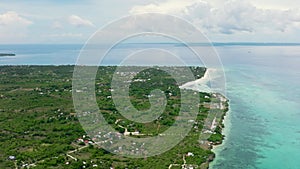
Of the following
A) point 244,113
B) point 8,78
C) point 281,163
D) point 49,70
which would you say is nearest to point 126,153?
point 281,163

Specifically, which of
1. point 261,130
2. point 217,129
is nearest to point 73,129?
point 217,129

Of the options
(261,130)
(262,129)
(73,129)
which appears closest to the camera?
(73,129)

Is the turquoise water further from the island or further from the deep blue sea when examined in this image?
the island

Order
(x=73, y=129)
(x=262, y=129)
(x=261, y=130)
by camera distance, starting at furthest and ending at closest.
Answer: (x=262, y=129)
(x=261, y=130)
(x=73, y=129)

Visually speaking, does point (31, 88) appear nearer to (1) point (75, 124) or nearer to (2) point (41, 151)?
(1) point (75, 124)

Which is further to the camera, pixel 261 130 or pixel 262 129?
pixel 262 129

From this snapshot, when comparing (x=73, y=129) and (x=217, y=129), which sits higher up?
(x=217, y=129)

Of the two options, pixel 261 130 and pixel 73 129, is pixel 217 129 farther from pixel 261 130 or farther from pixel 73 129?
pixel 73 129

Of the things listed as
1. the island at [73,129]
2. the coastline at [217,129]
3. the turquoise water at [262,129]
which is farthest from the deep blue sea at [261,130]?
the island at [73,129]
